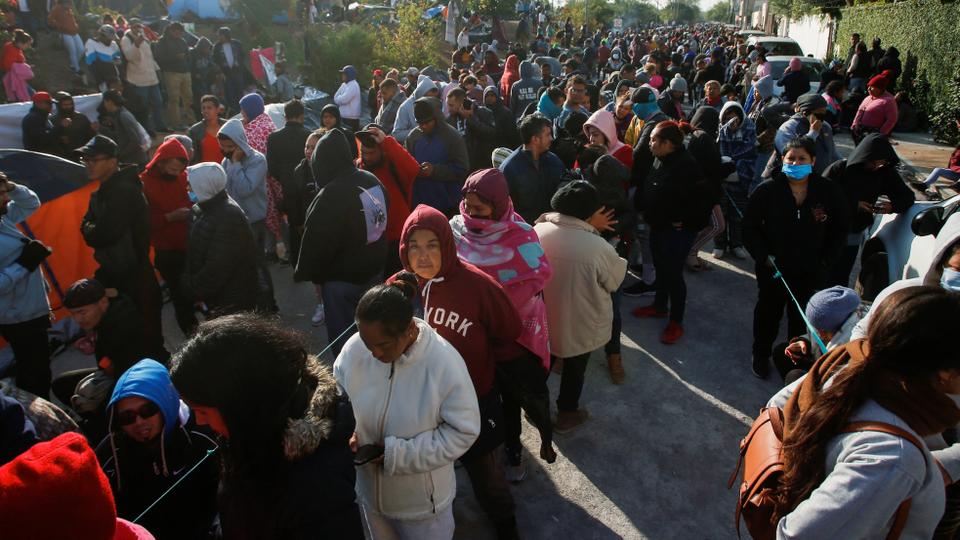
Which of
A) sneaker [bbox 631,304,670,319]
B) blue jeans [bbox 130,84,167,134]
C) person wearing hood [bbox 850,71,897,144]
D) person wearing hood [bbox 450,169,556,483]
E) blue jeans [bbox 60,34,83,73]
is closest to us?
person wearing hood [bbox 450,169,556,483]

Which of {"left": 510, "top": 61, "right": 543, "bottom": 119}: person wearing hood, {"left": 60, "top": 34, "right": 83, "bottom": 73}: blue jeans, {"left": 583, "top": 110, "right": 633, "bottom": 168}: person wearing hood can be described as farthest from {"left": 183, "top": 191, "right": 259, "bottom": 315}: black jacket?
{"left": 60, "top": 34, "right": 83, "bottom": 73}: blue jeans

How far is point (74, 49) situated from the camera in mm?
12477

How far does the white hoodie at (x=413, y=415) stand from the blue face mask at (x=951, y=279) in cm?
254

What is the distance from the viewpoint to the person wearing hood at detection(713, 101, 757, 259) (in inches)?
271

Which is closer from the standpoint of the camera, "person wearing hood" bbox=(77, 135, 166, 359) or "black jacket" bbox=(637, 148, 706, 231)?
"person wearing hood" bbox=(77, 135, 166, 359)

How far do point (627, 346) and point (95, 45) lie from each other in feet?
38.1

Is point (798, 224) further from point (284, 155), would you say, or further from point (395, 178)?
point (284, 155)

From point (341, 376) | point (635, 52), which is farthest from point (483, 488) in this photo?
point (635, 52)

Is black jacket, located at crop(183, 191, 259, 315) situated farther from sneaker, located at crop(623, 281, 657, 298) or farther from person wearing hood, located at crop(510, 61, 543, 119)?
person wearing hood, located at crop(510, 61, 543, 119)

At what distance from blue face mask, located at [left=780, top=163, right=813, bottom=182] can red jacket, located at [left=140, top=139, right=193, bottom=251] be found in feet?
15.4

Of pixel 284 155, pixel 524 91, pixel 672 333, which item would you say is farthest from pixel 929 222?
pixel 524 91

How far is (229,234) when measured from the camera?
436 cm

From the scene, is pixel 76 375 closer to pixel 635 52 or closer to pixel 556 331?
pixel 556 331

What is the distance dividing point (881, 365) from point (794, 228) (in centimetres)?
304
